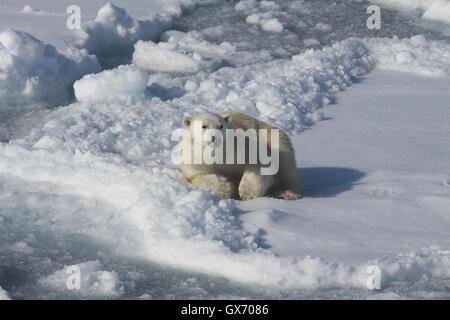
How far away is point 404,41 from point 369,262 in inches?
277

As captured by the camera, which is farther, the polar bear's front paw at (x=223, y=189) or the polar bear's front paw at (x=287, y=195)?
the polar bear's front paw at (x=287, y=195)

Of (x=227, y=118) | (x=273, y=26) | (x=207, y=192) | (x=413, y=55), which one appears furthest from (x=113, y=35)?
(x=207, y=192)

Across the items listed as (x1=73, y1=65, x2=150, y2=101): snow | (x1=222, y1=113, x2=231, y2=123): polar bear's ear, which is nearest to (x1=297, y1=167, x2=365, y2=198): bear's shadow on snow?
(x1=222, y1=113, x2=231, y2=123): polar bear's ear

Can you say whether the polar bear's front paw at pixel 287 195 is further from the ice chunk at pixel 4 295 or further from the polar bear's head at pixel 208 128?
the ice chunk at pixel 4 295

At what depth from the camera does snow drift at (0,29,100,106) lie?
7.85 meters

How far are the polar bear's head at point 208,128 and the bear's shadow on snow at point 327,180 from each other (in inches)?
37.3

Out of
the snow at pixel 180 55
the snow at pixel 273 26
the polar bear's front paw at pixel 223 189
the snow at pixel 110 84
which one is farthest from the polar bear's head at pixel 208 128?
the snow at pixel 273 26

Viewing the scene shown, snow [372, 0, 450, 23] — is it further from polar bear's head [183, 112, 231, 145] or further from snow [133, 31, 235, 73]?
polar bear's head [183, 112, 231, 145]

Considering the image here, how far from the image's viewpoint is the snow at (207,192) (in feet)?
12.5

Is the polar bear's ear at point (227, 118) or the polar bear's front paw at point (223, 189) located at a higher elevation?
the polar bear's ear at point (227, 118)

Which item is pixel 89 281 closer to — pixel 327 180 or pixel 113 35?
pixel 327 180

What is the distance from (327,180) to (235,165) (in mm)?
1058

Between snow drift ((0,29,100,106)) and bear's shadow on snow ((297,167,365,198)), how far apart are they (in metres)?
3.78

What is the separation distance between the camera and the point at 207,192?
4.49 m
